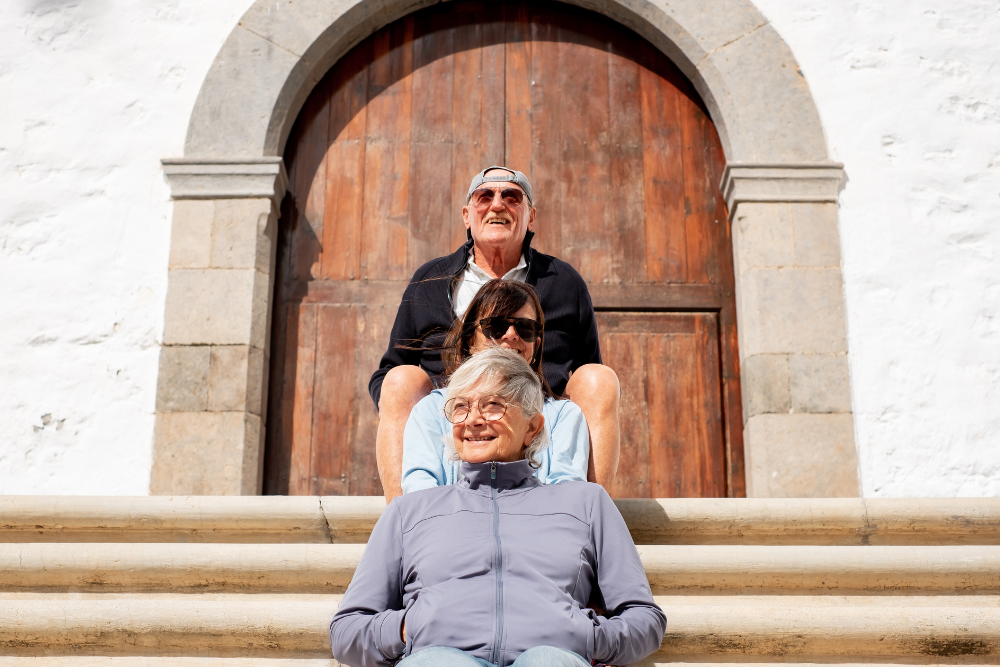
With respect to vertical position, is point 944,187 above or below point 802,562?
above

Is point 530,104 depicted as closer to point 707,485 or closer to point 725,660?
point 707,485

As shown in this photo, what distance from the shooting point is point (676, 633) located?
6.80ft

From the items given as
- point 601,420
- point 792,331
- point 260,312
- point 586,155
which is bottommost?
point 601,420

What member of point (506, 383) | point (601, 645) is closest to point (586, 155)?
point (506, 383)

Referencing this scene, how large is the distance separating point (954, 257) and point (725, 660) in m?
2.56

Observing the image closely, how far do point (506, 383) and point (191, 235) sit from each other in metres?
2.48

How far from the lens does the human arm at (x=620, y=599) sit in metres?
1.64

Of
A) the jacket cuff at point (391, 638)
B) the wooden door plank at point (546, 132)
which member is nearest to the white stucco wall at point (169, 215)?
the wooden door plank at point (546, 132)

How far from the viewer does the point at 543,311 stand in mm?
A: 2742

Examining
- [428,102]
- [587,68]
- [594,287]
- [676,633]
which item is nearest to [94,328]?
[428,102]

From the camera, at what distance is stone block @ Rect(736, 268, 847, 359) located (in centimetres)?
380

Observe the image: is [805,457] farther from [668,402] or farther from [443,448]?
[443,448]

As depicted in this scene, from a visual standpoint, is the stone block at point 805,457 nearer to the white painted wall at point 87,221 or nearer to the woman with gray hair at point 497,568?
the woman with gray hair at point 497,568

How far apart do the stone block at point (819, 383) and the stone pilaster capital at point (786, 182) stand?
0.73 metres
